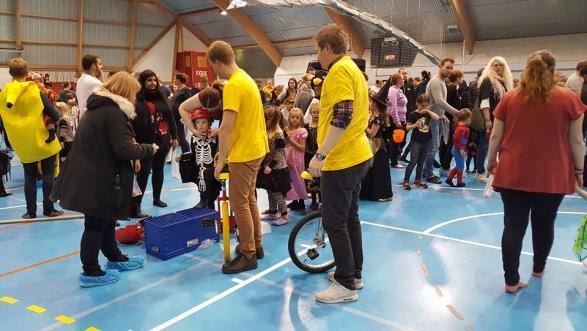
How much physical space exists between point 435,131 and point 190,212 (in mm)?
3768

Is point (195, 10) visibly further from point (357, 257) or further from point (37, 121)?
point (357, 257)

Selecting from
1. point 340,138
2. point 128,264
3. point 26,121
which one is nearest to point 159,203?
point 26,121

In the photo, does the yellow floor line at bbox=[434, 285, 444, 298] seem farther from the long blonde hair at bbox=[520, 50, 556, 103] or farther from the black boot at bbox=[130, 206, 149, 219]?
the black boot at bbox=[130, 206, 149, 219]

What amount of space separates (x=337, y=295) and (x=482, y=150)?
4463 millimetres

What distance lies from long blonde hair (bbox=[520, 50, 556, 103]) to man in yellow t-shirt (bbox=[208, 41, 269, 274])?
5.76 feet

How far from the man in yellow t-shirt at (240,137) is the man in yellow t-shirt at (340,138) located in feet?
2.12

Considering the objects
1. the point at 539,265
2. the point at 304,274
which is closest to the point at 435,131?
the point at 539,265

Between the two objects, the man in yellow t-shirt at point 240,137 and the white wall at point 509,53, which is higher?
the white wall at point 509,53

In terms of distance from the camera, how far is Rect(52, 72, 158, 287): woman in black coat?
9.21ft

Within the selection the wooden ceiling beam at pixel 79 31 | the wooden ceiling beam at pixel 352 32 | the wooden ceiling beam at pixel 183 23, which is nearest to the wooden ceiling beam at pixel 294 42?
the wooden ceiling beam at pixel 352 32

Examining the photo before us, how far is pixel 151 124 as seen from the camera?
4.42m

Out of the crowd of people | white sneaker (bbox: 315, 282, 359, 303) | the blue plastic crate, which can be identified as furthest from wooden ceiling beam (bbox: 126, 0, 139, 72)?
white sneaker (bbox: 315, 282, 359, 303)

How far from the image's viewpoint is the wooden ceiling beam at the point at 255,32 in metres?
18.7

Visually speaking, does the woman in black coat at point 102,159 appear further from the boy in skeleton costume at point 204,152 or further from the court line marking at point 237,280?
the boy in skeleton costume at point 204,152
